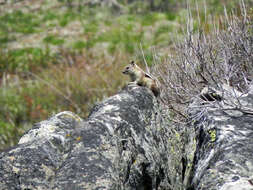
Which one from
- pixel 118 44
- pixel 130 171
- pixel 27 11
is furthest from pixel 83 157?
pixel 27 11

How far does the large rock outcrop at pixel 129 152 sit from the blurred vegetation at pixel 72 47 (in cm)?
280

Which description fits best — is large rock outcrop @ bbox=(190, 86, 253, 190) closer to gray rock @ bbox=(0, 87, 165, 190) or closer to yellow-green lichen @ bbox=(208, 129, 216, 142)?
yellow-green lichen @ bbox=(208, 129, 216, 142)

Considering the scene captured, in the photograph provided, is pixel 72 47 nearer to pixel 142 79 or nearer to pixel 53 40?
pixel 53 40

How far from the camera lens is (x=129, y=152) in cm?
304

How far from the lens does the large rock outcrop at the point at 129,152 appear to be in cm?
241

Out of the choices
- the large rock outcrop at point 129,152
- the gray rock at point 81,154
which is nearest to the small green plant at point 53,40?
the large rock outcrop at point 129,152

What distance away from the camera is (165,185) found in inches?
138

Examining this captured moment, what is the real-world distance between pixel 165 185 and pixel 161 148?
1.12 ft

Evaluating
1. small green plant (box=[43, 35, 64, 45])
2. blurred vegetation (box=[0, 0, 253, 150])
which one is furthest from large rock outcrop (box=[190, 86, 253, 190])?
small green plant (box=[43, 35, 64, 45])

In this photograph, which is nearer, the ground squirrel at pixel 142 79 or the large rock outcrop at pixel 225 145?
the large rock outcrop at pixel 225 145

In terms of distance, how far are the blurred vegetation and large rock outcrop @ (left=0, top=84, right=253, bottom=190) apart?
280 centimetres

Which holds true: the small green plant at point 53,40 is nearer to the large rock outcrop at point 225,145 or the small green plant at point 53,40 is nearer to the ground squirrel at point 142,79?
the ground squirrel at point 142,79

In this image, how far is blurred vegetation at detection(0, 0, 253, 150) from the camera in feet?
33.0

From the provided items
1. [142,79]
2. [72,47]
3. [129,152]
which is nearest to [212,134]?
[129,152]
